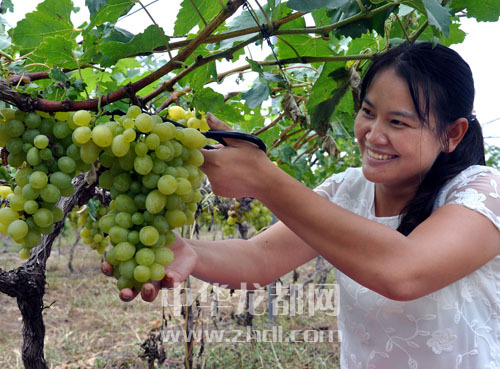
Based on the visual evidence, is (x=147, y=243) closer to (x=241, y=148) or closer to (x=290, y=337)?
(x=241, y=148)

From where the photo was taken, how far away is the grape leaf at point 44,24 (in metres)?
1.10

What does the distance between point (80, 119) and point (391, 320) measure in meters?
1.17

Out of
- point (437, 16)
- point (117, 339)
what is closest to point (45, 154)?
point (437, 16)

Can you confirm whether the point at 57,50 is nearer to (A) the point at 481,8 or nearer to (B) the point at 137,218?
(B) the point at 137,218

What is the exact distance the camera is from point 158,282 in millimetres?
899

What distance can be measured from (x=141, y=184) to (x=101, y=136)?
0.13m

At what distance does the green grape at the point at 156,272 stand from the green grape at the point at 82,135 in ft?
0.87

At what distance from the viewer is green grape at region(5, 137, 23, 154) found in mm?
846

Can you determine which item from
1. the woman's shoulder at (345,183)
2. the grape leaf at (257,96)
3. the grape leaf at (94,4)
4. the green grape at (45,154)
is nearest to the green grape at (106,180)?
the green grape at (45,154)

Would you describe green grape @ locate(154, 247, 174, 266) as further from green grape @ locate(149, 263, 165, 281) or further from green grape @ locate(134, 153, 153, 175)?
green grape @ locate(134, 153, 153, 175)

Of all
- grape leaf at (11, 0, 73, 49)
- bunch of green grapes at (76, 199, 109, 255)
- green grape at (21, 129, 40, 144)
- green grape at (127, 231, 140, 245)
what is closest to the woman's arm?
green grape at (127, 231, 140, 245)

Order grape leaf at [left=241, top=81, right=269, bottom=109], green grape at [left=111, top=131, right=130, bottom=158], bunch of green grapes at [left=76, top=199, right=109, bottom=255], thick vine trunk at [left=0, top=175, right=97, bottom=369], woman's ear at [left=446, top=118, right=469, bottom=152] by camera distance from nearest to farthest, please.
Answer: green grape at [left=111, top=131, right=130, bottom=158], woman's ear at [left=446, top=118, right=469, bottom=152], thick vine trunk at [left=0, top=175, right=97, bottom=369], grape leaf at [left=241, top=81, right=269, bottom=109], bunch of green grapes at [left=76, top=199, right=109, bottom=255]

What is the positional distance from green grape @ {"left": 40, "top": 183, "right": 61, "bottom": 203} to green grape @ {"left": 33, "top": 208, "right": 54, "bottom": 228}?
0.03 metres

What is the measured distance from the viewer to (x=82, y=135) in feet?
2.60
